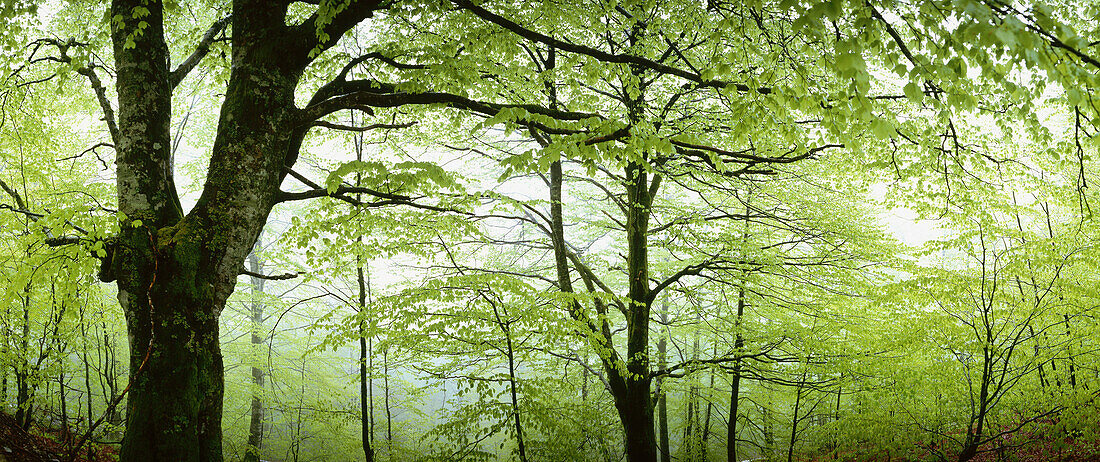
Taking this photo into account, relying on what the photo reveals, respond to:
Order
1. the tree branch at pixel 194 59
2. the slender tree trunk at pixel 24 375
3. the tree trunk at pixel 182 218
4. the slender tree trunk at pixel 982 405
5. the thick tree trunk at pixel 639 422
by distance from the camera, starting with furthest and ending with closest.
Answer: the thick tree trunk at pixel 639 422
the slender tree trunk at pixel 24 375
the slender tree trunk at pixel 982 405
the tree branch at pixel 194 59
the tree trunk at pixel 182 218

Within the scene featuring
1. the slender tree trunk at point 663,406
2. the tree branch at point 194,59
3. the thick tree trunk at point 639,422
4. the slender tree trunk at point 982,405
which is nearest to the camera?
the tree branch at point 194,59

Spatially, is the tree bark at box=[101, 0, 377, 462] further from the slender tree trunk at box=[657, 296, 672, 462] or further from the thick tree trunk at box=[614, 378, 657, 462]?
the slender tree trunk at box=[657, 296, 672, 462]

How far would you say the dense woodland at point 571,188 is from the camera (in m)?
2.93

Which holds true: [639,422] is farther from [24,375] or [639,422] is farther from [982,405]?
[24,375]

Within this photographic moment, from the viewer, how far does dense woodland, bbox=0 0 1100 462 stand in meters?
2.93

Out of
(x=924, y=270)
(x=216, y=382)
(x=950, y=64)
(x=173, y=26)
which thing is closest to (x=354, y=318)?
(x=216, y=382)

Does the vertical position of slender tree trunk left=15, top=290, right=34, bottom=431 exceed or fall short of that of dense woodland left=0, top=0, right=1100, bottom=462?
it falls short

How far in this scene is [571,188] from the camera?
10.5 metres

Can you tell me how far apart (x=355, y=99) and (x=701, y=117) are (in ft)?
13.3

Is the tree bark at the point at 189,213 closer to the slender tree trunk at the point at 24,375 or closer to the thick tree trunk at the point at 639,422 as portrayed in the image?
the slender tree trunk at the point at 24,375

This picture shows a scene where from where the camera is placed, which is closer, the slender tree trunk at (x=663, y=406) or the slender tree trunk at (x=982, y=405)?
the slender tree trunk at (x=982, y=405)

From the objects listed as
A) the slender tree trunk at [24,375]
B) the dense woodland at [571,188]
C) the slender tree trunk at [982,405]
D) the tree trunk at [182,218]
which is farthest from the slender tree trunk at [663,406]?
the slender tree trunk at [24,375]

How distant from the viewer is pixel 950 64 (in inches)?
83.2

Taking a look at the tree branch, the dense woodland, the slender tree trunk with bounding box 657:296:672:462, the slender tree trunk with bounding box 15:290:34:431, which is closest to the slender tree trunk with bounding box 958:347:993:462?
the dense woodland
